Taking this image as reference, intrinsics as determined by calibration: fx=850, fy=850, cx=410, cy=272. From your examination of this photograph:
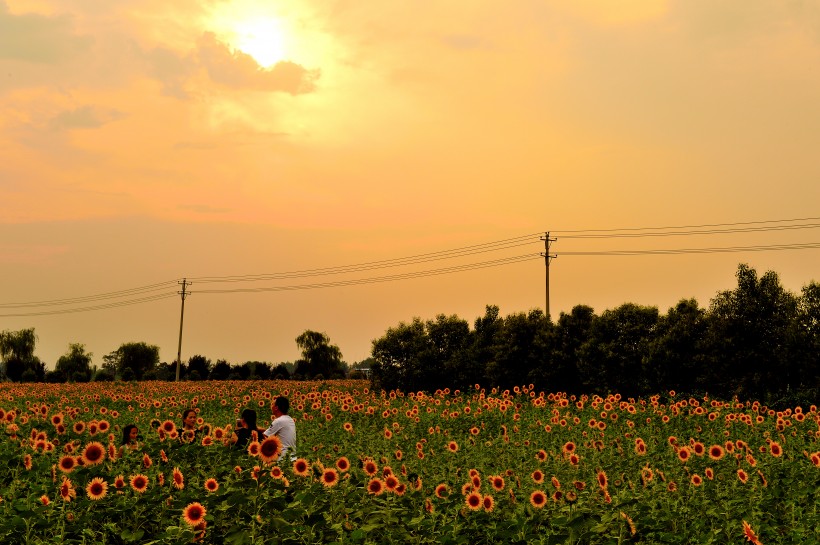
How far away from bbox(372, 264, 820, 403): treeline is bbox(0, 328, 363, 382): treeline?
25.4 meters

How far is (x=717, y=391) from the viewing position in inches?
1118

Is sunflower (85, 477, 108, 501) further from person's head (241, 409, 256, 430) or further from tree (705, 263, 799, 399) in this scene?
tree (705, 263, 799, 399)

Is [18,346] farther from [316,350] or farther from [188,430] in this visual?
[188,430]

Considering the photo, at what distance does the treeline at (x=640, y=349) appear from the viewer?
27484 mm

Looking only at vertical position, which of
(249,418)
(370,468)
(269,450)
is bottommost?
(370,468)

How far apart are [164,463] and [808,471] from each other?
29.7 ft

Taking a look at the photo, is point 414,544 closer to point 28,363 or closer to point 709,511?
point 709,511

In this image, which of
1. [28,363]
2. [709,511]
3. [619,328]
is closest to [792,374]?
[619,328]

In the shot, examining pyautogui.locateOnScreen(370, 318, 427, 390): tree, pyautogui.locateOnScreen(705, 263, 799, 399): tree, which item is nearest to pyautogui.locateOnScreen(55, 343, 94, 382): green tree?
pyautogui.locateOnScreen(370, 318, 427, 390): tree

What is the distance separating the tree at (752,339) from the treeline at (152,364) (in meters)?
39.2

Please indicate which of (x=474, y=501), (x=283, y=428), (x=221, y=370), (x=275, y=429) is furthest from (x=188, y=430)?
(x=221, y=370)

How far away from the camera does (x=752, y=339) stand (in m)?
28.2

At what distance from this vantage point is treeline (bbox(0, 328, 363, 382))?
64.8 metres

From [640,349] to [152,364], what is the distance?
6818cm
